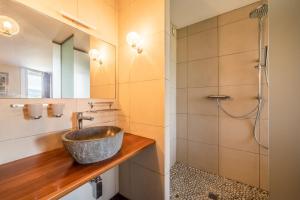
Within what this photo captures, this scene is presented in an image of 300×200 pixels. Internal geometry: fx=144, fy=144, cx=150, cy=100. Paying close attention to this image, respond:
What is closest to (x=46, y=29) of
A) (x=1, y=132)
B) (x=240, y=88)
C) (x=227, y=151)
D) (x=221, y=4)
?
(x=1, y=132)

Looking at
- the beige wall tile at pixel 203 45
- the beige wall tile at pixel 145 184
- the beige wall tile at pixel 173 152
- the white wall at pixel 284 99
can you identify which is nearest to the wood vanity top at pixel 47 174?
the beige wall tile at pixel 145 184

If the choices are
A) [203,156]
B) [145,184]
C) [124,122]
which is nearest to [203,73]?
[203,156]

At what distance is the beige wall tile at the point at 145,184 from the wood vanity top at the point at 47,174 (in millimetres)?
461

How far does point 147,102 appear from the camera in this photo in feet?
4.24

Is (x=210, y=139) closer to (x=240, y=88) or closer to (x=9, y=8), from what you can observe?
(x=240, y=88)

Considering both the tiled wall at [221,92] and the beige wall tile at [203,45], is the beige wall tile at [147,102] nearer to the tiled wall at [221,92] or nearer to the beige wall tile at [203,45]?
the tiled wall at [221,92]

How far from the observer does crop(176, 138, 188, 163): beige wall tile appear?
219 cm

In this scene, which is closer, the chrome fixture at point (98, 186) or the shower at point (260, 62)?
the chrome fixture at point (98, 186)

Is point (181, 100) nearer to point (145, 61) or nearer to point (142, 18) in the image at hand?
point (145, 61)

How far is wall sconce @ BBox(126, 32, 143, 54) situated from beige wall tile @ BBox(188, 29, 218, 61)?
1040 millimetres

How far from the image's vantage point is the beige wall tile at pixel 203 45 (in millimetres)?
1909

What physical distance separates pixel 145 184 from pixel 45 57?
1.33m

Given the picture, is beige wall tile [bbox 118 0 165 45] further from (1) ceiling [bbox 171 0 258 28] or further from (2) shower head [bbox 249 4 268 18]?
(2) shower head [bbox 249 4 268 18]

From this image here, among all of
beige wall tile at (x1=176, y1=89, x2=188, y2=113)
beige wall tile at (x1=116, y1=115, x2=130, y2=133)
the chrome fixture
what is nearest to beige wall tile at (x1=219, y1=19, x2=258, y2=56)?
beige wall tile at (x1=176, y1=89, x2=188, y2=113)
